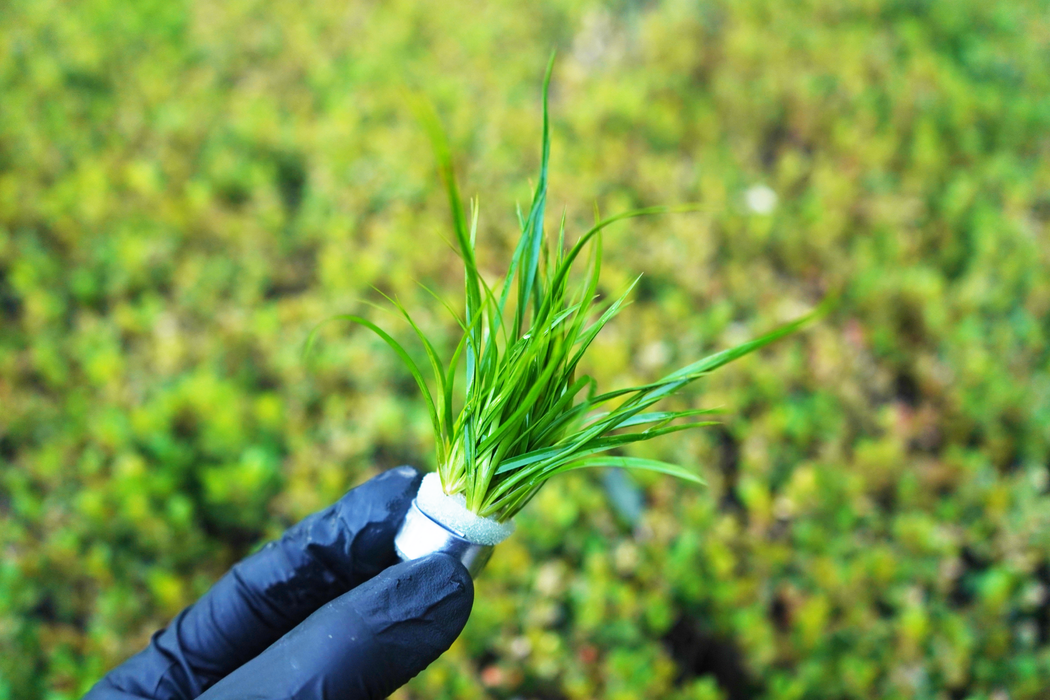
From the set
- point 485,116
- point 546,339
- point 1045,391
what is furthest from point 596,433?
point 485,116

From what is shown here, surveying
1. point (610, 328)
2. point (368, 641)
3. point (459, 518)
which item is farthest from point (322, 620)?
point (610, 328)

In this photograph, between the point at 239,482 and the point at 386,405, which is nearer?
the point at 239,482

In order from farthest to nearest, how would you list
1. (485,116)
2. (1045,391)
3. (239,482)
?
(485,116)
(1045,391)
(239,482)

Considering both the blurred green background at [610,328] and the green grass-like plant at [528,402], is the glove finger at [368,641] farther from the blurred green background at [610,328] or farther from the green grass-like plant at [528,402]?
the blurred green background at [610,328]

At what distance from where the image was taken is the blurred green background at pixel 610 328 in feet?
5.55

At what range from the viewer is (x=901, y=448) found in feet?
6.64

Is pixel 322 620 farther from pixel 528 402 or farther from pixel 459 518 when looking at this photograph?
pixel 528 402

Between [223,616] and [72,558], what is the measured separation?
790mm

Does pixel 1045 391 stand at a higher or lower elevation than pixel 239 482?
lower

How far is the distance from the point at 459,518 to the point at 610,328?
1415 mm

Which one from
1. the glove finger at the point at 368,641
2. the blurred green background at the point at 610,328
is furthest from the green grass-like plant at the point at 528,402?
the blurred green background at the point at 610,328

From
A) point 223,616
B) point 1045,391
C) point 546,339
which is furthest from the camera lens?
point 1045,391

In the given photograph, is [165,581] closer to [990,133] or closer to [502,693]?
[502,693]

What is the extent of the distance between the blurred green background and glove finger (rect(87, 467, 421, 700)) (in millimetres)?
413
